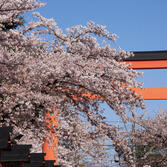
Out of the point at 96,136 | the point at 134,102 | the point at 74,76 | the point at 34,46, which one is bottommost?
the point at 96,136

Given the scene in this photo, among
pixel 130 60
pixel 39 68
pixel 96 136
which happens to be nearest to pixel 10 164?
pixel 39 68

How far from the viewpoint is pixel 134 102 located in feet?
20.9

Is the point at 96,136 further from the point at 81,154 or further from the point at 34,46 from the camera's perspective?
the point at 81,154

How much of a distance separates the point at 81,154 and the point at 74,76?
8.86 m

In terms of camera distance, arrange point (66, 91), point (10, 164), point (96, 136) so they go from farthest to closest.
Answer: point (96, 136)
point (66, 91)
point (10, 164)

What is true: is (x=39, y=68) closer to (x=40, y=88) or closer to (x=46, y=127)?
(x=40, y=88)

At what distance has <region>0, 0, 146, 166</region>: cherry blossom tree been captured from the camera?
19.5ft

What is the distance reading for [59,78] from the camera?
6.19 meters

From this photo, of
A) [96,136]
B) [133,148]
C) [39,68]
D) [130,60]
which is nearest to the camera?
[39,68]

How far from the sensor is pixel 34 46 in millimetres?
6418

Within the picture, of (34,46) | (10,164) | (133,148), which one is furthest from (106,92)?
(133,148)

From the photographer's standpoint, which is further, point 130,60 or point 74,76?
point 130,60

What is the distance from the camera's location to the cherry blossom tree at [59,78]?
5.94 metres

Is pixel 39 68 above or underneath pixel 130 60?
underneath
